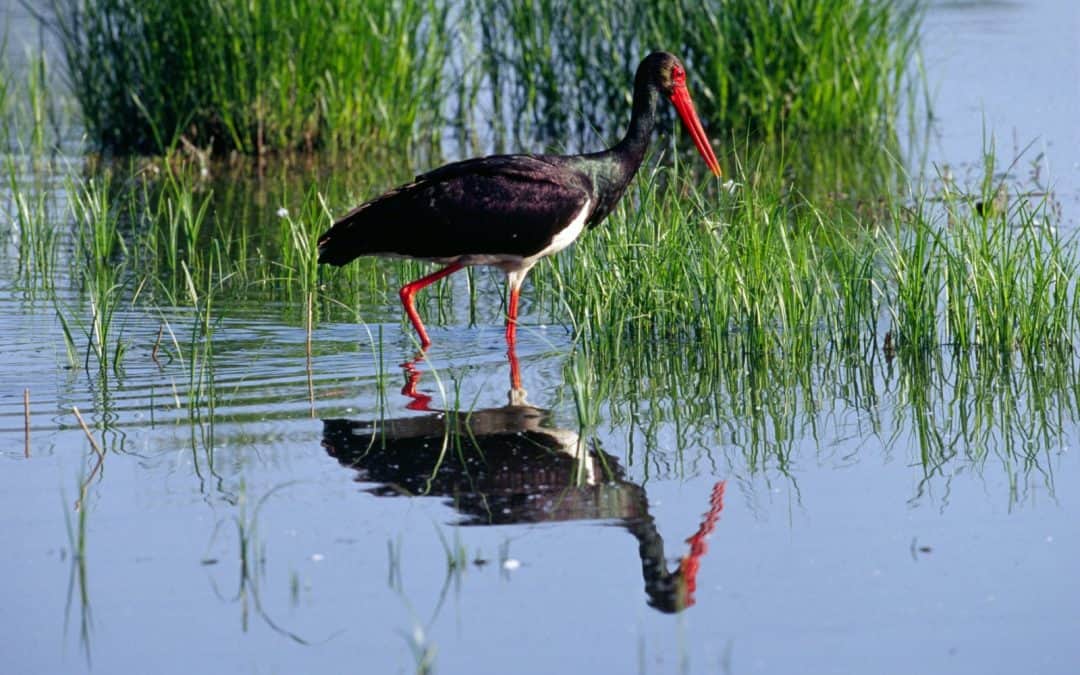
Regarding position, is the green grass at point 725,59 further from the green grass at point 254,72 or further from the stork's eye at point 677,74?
the stork's eye at point 677,74

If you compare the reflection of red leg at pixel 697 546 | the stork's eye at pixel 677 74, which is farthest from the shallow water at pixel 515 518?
the stork's eye at pixel 677 74

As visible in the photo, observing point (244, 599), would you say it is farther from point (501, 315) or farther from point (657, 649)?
point (501, 315)

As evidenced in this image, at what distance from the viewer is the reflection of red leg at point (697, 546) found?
181 inches

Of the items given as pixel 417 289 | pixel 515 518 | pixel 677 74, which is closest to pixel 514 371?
pixel 417 289

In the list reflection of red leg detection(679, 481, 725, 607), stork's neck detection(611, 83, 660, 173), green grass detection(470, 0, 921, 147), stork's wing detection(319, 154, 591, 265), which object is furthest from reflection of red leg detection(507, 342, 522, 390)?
green grass detection(470, 0, 921, 147)

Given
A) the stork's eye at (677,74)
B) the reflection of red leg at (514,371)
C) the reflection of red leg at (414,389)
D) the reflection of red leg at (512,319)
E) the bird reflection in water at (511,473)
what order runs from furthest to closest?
the stork's eye at (677,74)
the reflection of red leg at (512,319)
the reflection of red leg at (514,371)
the reflection of red leg at (414,389)
the bird reflection in water at (511,473)

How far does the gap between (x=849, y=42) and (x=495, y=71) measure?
282 cm

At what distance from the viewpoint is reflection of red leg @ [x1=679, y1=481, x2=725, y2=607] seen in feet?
15.1

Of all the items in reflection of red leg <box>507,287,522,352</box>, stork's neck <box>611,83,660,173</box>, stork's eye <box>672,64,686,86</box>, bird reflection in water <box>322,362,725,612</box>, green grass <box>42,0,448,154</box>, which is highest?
green grass <box>42,0,448,154</box>

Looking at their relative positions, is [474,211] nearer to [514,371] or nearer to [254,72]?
[514,371]


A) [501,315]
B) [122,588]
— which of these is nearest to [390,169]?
[501,315]

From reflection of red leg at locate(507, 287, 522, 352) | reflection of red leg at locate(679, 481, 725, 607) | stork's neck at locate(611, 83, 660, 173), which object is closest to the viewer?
reflection of red leg at locate(679, 481, 725, 607)

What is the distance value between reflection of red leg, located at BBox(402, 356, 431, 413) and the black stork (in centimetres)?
22

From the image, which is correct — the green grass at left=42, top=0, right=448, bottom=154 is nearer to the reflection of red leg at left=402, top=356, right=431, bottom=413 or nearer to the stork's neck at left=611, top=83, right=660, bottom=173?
the stork's neck at left=611, top=83, right=660, bottom=173
